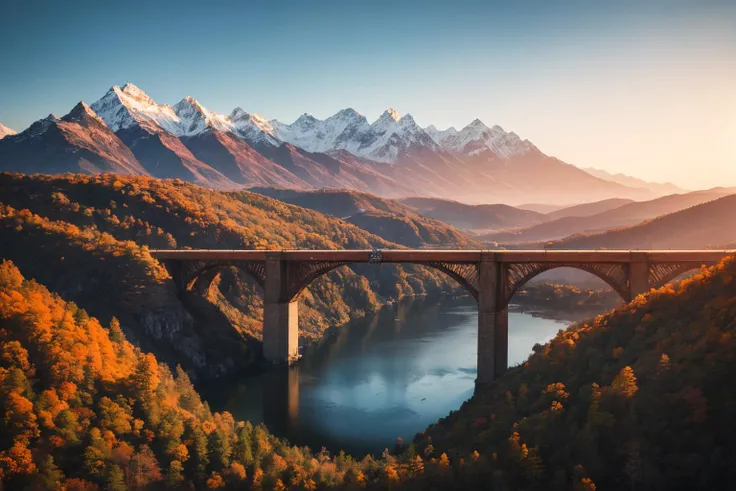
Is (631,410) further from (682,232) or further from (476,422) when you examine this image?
(682,232)

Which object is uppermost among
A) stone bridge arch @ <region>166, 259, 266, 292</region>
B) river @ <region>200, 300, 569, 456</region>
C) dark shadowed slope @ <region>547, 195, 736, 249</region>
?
dark shadowed slope @ <region>547, 195, 736, 249</region>

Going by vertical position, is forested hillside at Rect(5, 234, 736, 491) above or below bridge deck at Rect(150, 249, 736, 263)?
below

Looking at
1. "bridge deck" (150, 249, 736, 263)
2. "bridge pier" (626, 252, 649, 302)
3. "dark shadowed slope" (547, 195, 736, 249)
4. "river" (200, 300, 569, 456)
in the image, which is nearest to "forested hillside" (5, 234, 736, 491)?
"river" (200, 300, 569, 456)

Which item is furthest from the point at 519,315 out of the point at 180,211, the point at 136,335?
the point at 136,335

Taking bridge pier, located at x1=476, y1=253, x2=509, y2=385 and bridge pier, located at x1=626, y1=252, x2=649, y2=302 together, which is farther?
bridge pier, located at x1=476, y1=253, x2=509, y2=385

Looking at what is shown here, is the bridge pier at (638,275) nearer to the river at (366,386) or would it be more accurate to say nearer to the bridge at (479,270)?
the bridge at (479,270)

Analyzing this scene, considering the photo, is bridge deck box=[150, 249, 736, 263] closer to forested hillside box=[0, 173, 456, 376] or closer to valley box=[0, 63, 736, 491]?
valley box=[0, 63, 736, 491]

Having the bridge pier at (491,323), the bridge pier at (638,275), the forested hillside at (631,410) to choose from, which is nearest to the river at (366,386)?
the bridge pier at (491,323)

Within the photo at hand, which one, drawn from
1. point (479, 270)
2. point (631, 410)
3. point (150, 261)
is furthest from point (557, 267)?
point (150, 261)
